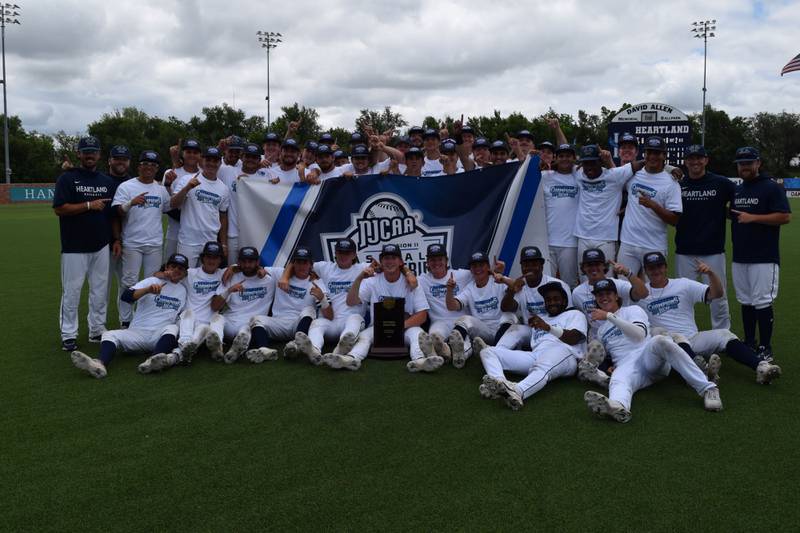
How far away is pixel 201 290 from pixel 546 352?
413cm

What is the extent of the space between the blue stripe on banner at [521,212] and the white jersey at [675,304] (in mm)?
2297

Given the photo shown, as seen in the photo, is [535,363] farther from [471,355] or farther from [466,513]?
[466,513]

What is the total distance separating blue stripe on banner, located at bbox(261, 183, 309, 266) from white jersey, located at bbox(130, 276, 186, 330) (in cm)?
179

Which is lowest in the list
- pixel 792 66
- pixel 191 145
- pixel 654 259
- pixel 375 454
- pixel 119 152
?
pixel 375 454

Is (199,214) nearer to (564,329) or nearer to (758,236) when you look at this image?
(564,329)

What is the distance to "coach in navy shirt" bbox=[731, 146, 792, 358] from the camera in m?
6.76

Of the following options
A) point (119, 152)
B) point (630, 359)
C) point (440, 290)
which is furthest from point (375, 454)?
point (119, 152)

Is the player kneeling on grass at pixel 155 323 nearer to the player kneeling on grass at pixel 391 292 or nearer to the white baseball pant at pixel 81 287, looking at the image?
the white baseball pant at pixel 81 287

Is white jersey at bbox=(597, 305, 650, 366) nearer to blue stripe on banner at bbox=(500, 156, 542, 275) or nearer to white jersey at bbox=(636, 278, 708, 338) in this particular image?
white jersey at bbox=(636, 278, 708, 338)

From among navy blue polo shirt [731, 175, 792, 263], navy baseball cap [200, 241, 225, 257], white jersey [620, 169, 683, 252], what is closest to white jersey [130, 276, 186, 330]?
navy baseball cap [200, 241, 225, 257]

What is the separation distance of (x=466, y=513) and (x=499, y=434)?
4.10 ft

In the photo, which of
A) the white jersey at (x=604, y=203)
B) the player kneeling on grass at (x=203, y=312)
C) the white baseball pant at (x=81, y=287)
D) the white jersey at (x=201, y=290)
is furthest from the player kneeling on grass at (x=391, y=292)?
the white baseball pant at (x=81, y=287)

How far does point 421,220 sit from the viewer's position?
880 centimetres

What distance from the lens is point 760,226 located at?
6848 millimetres
